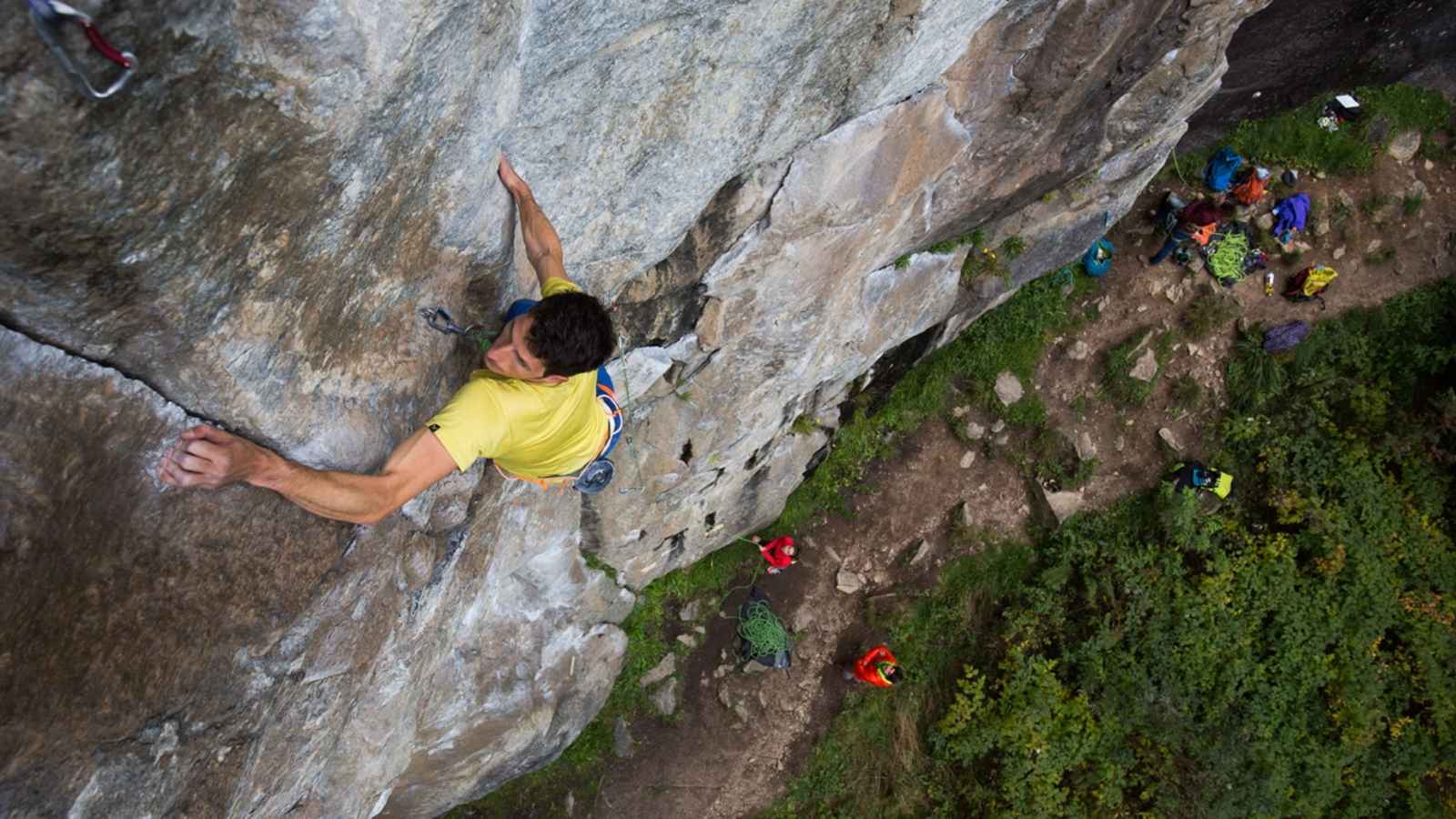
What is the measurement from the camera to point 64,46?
1.74m

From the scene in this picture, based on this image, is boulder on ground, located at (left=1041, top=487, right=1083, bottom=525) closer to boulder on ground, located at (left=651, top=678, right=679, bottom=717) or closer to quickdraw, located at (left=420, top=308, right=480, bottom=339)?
boulder on ground, located at (left=651, top=678, right=679, bottom=717)

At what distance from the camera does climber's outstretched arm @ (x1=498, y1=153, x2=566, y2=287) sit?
3.63 m

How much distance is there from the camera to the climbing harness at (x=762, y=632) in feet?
27.2

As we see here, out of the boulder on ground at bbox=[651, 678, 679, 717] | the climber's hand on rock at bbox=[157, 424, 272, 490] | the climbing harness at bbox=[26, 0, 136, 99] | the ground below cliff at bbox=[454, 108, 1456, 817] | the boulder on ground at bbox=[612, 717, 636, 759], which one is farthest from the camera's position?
the ground below cliff at bbox=[454, 108, 1456, 817]

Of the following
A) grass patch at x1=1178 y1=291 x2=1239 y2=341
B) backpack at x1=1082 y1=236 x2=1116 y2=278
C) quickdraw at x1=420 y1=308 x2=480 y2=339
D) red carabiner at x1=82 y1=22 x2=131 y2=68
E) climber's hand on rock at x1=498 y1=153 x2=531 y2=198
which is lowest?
grass patch at x1=1178 y1=291 x2=1239 y2=341

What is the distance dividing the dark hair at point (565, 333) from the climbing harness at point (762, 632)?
5618 mm

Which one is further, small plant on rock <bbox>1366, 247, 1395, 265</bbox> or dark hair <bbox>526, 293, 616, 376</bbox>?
small plant on rock <bbox>1366, 247, 1395, 265</bbox>

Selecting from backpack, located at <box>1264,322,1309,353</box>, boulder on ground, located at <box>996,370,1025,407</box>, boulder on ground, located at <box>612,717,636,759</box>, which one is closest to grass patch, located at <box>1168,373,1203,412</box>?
backpack, located at <box>1264,322,1309,353</box>

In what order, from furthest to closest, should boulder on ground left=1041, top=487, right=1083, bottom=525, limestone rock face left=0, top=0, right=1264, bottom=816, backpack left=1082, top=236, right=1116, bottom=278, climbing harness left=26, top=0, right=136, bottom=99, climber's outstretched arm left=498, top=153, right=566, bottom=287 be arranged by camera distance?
backpack left=1082, top=236, right=1116, bottom=278 → boulder on ground left=1041, top=487, right=1083, bottom=525 → climber's outstretched arm left=498, top=153, right=566, bottom=287 → limestone rock face left=0, top=0, right=1264, bottom=816 → climbing harness left=26, top=0, right=136, bottom=99

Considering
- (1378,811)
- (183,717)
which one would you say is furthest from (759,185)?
(1378,811)

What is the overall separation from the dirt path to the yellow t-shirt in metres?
4.79

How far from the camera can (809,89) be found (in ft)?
14.8

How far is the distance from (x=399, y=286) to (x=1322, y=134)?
10.3 metres

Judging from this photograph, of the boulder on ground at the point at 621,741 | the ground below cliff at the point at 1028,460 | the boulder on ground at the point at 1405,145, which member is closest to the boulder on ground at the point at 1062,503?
the ground below cliff at the point at 1028,460
